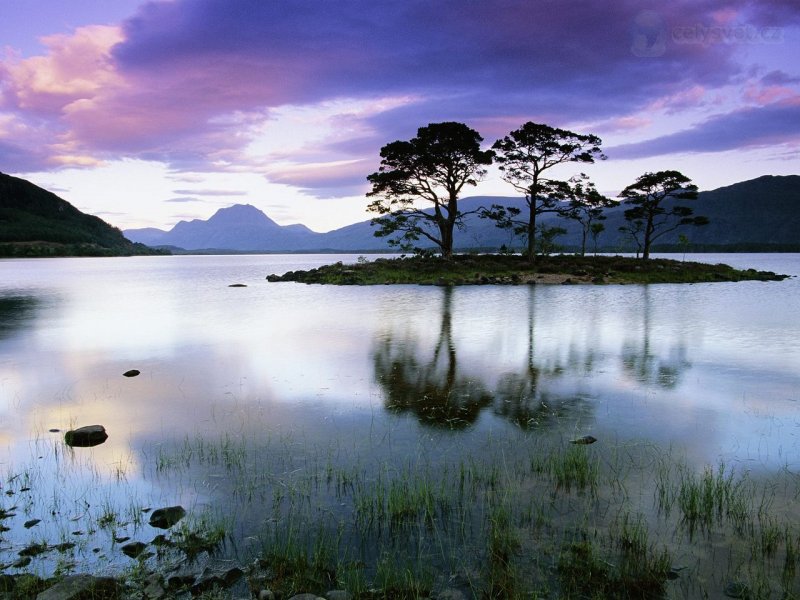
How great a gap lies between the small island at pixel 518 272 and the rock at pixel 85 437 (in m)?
53.6

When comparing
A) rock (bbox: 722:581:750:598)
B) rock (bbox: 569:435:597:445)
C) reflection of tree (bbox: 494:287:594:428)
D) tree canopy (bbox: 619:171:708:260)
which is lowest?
reflection of tree (bbox: 494:287:594:428)

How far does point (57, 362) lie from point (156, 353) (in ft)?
13.5

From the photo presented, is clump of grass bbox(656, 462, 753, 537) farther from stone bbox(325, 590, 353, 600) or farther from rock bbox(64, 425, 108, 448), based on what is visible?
rock bbox(64, 425, 108, 448)

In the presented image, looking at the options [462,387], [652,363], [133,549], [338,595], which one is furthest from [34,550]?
[652,363]

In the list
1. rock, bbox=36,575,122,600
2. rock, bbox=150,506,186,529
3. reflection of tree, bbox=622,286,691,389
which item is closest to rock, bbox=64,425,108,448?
rock, bbox=150,506,186,529

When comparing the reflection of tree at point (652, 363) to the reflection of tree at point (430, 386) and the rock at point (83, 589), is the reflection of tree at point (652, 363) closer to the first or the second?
the reflection of tree at point (430, 386)

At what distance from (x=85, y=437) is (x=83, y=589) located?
7464 millimetres

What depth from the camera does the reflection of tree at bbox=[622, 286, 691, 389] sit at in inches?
743

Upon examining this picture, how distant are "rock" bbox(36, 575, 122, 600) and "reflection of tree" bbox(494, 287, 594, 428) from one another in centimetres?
985

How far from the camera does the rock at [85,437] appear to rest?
12.9 metres

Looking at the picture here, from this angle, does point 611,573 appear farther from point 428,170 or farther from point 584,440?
point 428,170

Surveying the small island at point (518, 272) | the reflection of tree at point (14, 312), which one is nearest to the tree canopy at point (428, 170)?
the small island at point (518, 272)

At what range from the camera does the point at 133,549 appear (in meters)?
8.12

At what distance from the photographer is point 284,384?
1877 centimetres
